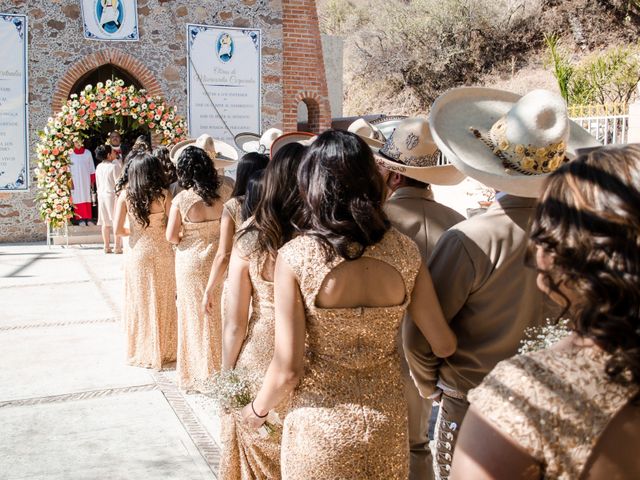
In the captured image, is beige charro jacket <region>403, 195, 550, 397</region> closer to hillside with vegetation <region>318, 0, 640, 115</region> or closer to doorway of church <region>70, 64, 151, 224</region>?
doorway of church <region>70, 64, 151, 224</region>

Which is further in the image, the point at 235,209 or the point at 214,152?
the point at 214,152

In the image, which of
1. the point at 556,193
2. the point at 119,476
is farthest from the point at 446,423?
the point at 119,476

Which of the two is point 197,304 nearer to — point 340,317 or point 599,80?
point 340,317

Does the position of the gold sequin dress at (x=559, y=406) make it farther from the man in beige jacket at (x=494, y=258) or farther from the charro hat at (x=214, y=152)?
the charro hat at (x=214, y=152)

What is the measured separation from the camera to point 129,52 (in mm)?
14172

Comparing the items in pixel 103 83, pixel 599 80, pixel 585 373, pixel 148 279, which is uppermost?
pixel 599 80

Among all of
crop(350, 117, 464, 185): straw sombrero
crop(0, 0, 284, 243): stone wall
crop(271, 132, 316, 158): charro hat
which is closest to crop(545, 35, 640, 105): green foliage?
crop(0, 0, 284, 243): stone wall

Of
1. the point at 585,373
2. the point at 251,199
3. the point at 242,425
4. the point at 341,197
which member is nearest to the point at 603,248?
the point at 585,373

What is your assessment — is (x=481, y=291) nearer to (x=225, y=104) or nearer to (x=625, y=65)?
(x=225, y=104)

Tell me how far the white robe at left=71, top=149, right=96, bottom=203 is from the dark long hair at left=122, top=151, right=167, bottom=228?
312 inches

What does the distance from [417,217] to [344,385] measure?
1.17m

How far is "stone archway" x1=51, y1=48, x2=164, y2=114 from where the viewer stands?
45.3 feet

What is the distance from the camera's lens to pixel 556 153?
2.38m

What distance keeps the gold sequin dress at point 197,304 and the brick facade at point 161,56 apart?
9.38 meters
